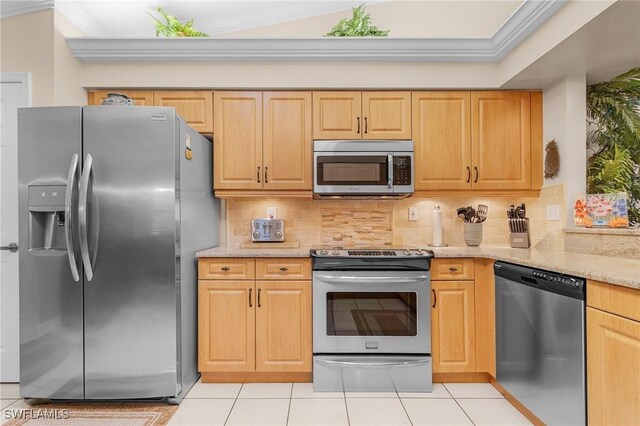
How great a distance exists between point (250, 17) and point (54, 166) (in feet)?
6.79

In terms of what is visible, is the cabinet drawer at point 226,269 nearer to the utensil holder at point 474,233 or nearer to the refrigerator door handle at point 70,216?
the refrigerator door handle at point 70,216

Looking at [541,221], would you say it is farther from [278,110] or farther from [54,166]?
[54,166]

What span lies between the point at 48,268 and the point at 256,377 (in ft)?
4.88

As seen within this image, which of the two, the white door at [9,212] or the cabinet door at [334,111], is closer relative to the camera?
the white door at [9,212]

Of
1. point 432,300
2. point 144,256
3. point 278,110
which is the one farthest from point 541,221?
point 144,256

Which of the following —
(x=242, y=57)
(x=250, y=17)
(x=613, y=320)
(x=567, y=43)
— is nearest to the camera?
(x=613, y=320)

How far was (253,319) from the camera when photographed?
8.25ft

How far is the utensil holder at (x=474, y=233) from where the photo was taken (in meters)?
3.04

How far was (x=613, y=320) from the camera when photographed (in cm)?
143

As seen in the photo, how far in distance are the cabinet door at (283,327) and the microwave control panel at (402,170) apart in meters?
1.04

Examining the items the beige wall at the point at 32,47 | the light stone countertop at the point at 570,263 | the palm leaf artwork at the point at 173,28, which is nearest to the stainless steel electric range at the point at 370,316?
the light stone countertop at the point at 570,263

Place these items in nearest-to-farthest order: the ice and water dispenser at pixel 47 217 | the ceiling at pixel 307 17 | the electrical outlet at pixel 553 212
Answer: the ice and water dispenser at pixel 47 217, the electrical outlet at pixel 553 212, the ceiling at pixel 307 17

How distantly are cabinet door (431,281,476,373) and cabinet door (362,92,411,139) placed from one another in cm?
124

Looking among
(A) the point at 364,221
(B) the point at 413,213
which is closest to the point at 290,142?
(A) the point at 364,221
